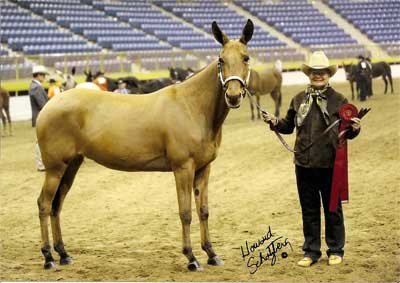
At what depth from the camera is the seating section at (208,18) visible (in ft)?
95.6

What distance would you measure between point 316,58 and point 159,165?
152 cm

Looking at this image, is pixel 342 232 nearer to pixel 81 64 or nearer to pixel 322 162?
pixel 322 162

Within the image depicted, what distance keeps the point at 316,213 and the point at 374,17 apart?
81.9 feet

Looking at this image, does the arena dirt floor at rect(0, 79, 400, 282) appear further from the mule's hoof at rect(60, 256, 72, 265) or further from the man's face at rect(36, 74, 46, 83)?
the man's face at rect(36, 74, 46, 83)

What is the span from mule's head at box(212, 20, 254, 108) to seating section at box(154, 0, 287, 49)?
2373 cm

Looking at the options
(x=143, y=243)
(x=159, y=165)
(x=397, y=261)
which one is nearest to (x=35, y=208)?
(x=143, y=243)

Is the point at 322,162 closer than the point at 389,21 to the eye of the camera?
Yes

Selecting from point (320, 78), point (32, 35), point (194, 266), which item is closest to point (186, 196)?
point (194, 266)

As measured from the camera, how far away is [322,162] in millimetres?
5293

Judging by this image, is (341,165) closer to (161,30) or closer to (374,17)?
(161,30)

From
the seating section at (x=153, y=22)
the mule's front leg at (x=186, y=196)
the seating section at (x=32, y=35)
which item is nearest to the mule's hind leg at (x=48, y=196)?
the mule's front leg at (x=186, y=196)

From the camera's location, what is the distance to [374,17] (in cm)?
2886

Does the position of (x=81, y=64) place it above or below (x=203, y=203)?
below

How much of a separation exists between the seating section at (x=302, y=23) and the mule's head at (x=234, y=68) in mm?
27118
